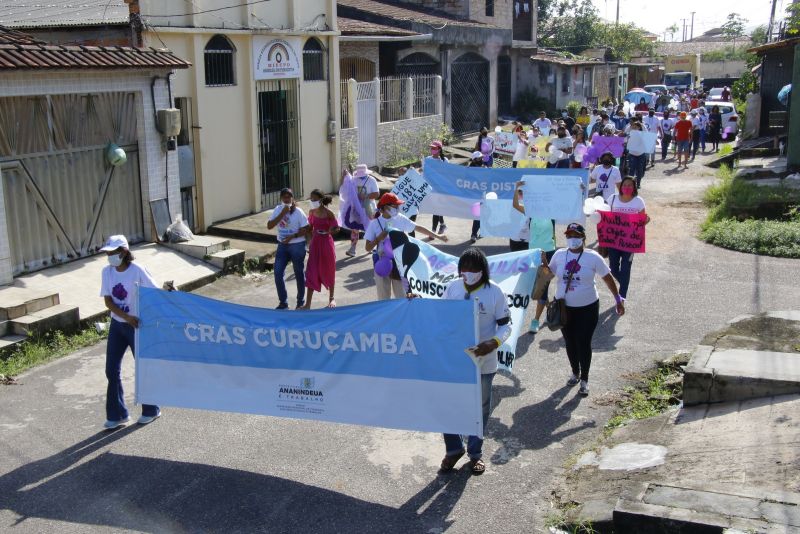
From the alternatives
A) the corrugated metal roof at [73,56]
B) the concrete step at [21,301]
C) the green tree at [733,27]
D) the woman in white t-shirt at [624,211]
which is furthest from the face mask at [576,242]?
the green tree at [733,27]

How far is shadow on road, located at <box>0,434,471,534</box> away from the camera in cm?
609

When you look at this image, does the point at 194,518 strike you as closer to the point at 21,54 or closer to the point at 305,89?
the point at 21,54

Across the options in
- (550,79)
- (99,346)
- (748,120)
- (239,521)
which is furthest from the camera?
(550,79)

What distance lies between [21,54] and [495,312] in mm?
7647

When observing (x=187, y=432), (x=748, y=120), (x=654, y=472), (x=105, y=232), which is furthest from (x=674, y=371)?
(x=748, y=120)

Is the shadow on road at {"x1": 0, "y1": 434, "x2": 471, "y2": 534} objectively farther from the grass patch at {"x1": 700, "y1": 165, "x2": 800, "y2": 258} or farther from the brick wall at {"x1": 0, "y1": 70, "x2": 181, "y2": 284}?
the grass patch at {"x1": 700, "y1": 165, "x2": 800, "y2": 258}

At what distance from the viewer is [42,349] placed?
9945 mm

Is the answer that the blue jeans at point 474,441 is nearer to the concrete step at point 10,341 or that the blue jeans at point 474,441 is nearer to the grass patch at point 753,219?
the concrete step at point 10,341

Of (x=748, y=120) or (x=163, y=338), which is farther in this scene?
(x=748, y=120)

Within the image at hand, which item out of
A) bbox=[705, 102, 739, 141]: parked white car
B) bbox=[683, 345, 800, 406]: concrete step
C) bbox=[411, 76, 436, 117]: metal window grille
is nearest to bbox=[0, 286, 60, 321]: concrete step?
bbox=[683, 345, 800, 406]: concrete step

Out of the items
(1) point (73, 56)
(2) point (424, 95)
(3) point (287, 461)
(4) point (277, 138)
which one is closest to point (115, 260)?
(3) point (287, 461)

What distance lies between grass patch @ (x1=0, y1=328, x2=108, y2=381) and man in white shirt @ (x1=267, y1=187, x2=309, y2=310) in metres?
2.28

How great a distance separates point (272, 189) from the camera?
1752 centimetres

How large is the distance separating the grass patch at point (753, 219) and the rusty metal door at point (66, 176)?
32.3ft
